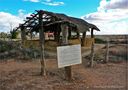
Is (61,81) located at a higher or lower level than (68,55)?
lower

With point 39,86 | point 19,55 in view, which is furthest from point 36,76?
point 19,55

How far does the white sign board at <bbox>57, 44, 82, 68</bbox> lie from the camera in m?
8.39

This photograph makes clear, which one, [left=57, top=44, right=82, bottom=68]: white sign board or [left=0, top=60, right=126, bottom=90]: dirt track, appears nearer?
[left=0, top=60, right=126, bottom=90]: dirt track

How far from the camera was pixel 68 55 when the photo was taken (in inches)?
338

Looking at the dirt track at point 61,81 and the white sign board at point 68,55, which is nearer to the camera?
the dirt track at point 61,81

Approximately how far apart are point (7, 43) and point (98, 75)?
1258 cm

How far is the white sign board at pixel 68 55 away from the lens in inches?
330

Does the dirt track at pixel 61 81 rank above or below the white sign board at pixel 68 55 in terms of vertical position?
below

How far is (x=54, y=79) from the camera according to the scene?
925 cm

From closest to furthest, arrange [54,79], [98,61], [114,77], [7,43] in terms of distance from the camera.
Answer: [54,79]
[114,77]
[98,61]
[7,43]

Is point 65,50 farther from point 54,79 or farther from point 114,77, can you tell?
point 114,77

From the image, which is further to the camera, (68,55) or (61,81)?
(61,81)

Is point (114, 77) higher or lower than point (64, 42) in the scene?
lower

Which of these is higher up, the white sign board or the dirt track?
the white sign board
